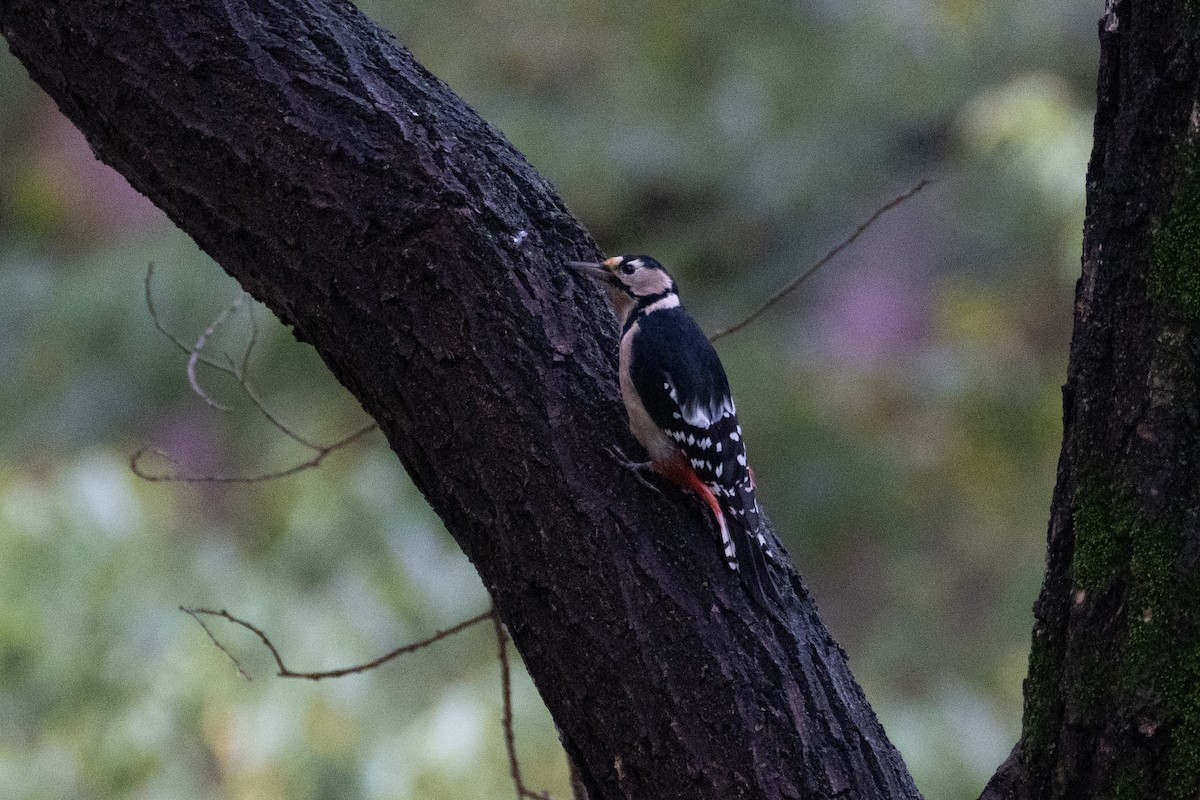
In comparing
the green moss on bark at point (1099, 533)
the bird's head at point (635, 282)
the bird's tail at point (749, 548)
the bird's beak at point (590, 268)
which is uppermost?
the bird's head at point (635, 282)

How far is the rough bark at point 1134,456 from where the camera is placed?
1.73 m

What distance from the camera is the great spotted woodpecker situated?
2320 millimetres

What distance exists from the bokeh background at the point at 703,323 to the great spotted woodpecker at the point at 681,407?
1.76 metres

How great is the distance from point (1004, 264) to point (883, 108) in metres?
1.26

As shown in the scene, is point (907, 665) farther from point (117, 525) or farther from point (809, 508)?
point (117, 525)

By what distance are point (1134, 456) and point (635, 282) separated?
1720 mm

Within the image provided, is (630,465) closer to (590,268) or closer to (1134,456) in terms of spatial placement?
(590,268)

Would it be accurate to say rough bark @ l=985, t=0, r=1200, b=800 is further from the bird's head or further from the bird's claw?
the bird's head

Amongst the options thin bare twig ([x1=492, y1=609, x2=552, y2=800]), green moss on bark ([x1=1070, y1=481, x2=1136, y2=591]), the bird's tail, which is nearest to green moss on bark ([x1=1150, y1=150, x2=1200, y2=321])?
green moss on bark ([x1=1070, y1=481, x2=1136, y2=591])

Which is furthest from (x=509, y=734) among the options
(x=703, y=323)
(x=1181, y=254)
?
(x=703, y=323)

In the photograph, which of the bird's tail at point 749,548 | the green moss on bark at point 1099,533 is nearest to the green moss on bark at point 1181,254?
the green moss on bark at point 1099,533

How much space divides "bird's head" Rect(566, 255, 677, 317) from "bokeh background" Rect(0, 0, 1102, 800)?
169cm

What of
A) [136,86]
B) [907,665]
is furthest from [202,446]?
[136,86]

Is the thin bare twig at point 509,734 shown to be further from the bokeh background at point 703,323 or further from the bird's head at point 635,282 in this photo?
the bokeh background at point 703,323
